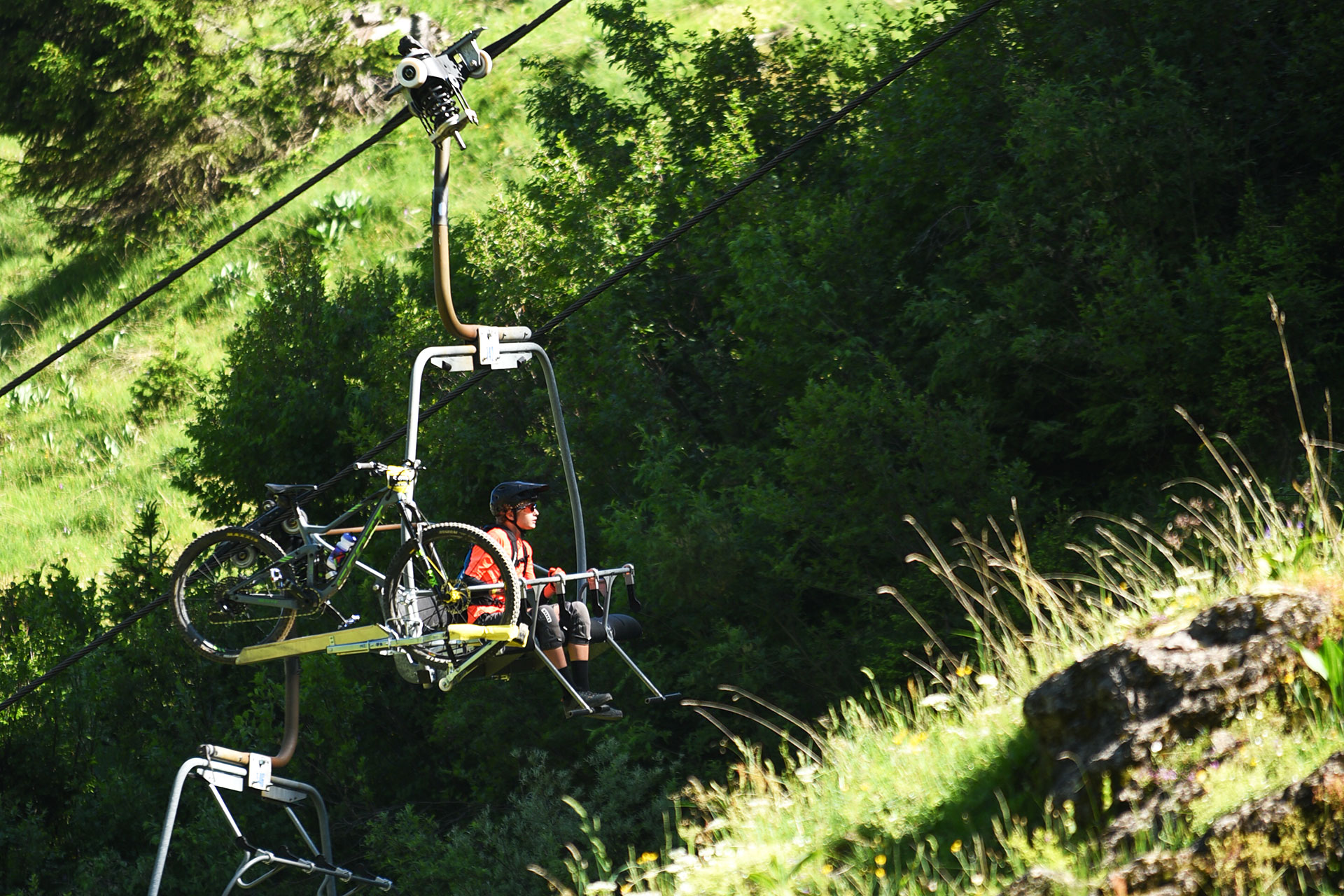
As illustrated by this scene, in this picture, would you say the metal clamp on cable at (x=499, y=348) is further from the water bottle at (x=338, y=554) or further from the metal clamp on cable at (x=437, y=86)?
the water bottle at (x=338, y=554)

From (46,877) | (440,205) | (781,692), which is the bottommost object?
(781,692)

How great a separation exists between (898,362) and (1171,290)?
10.3 ft

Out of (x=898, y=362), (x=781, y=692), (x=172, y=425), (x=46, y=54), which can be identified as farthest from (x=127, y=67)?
(x=781, y=692)

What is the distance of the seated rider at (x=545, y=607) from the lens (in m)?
7.03

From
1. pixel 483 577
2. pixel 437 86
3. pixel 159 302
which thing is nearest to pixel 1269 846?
pixel 483 577

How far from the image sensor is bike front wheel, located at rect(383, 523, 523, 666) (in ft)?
20.1

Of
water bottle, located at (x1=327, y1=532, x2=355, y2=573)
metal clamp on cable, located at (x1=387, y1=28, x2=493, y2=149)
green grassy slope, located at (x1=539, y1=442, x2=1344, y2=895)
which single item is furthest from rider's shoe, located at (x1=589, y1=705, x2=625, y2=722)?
metal clamp on cable, located at (x1=387, y1=28, x2=493, y2=149)

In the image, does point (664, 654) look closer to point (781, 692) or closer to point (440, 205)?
point (781, 692)

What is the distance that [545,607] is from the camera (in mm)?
7129

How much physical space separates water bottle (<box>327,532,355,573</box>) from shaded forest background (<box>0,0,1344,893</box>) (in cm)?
580

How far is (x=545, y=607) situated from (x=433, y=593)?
0.88 meters

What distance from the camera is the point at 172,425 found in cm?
2555

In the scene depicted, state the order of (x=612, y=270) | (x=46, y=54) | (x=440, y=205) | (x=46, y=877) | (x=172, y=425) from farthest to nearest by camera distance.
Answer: (x=172, y=425), (x=46, y=54), (x=612, y=270), (x=46, y=877), (x=440, y=205)

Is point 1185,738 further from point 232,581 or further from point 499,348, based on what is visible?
point 232,581
